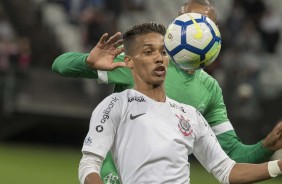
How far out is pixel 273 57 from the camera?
685 inches

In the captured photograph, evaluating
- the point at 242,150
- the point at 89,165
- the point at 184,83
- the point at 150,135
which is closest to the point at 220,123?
the point at 242,150

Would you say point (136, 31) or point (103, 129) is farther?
point (136, 31)

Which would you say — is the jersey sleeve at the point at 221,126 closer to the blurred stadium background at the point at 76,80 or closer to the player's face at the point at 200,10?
the player's face at the point at 200,10

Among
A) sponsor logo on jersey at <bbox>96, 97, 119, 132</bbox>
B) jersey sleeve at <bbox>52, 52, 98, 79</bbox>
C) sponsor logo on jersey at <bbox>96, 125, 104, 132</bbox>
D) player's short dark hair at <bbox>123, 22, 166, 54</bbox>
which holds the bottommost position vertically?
sponsor logo on jersey at <bbox>96, 125, 104, 132</bbox>

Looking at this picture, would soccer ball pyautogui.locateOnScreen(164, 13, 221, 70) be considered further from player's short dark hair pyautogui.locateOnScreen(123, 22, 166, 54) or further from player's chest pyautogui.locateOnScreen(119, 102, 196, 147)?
player's chest pyautogui.locateOnScreen(119, 102, 196, 147)

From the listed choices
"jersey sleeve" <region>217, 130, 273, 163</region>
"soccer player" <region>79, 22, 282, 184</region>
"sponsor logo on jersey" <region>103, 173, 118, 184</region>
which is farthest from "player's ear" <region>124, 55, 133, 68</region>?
"jersey sleeve" <region>217, 130, 273, 163</region>

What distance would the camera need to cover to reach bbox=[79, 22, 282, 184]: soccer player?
546 cm

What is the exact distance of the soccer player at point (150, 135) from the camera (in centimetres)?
546

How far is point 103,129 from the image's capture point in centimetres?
545

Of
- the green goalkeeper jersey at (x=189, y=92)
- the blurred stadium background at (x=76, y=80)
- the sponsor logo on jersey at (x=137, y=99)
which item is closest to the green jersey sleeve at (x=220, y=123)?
the green goalkeeper jersey at (x=189, y=92)

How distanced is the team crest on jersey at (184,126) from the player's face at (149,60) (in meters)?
0.27

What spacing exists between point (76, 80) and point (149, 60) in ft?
35.0

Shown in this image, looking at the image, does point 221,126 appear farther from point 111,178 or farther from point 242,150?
point 111,178

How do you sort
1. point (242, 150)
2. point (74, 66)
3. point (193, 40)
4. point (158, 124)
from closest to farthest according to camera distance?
point (158, 124) < point (193, 40) < point (74, 66) < point (242, 150)
